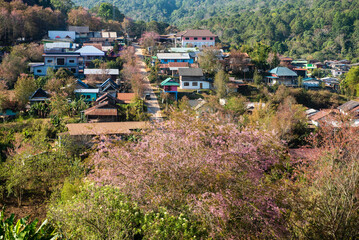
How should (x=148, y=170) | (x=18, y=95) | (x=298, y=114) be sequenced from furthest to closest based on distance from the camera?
(x=18, y=95), (x=298, y=114), (x=148, y=170)

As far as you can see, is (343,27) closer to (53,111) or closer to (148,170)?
(53,111)

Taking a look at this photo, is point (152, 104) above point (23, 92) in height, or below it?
below

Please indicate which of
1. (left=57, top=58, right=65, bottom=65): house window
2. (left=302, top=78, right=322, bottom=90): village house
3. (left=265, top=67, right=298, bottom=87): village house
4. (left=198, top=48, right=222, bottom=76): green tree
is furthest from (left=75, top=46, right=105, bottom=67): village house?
(left=302, top=78, right=322, bottom=90): village house

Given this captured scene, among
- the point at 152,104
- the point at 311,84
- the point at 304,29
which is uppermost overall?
the point at 304,29

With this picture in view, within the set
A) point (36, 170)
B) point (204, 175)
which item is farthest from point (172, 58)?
point (204, 175)

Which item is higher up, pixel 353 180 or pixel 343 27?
pixel 343 27

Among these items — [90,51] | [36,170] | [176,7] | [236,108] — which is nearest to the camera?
[36,170]

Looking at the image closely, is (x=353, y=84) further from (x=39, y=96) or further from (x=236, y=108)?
(x=39, y=96)

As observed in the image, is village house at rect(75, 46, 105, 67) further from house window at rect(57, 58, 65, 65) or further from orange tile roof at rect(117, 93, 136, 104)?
orange tile roof at rect(117, 93, 136, 104)

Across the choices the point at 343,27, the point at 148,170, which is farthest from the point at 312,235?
the point at 343,27
